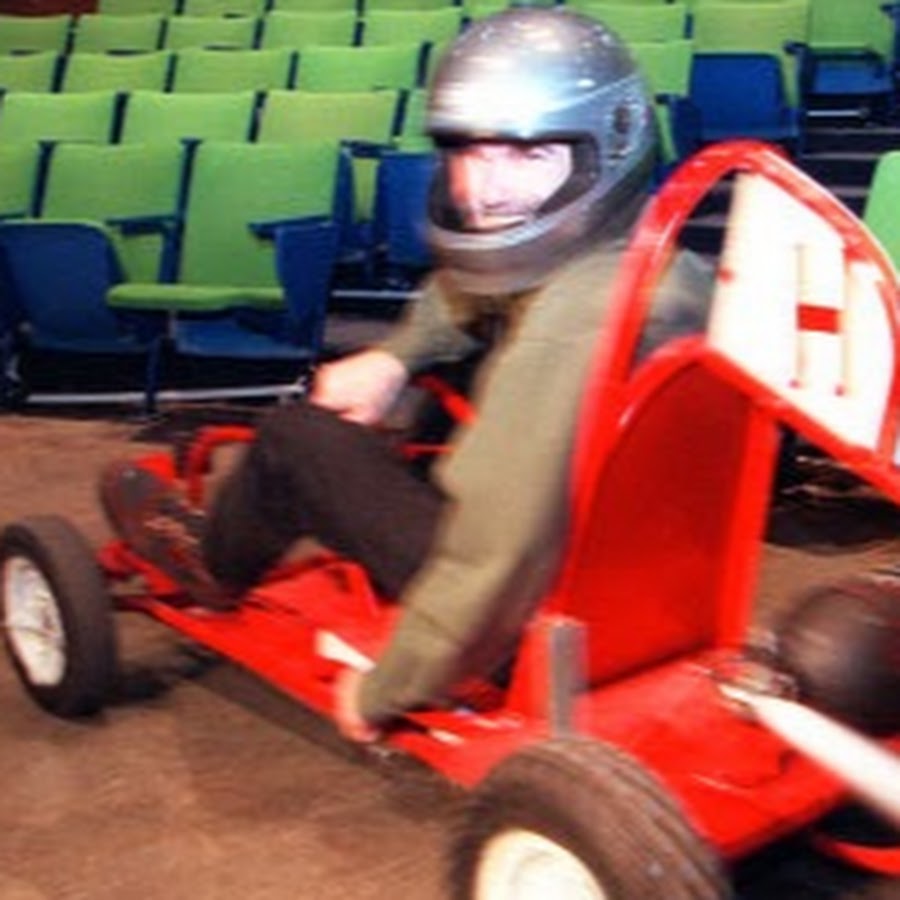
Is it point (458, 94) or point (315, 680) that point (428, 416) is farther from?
point (458, 94)

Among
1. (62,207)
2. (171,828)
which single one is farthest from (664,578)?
(62,207)

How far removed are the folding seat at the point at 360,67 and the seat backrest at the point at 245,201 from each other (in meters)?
1.26

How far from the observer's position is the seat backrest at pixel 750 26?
6.09 meters

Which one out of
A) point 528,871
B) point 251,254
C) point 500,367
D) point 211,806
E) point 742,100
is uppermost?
point 742,100

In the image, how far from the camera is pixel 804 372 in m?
1.58

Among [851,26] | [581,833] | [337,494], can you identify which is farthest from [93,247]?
[581,833]

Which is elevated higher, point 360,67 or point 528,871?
point 360,67

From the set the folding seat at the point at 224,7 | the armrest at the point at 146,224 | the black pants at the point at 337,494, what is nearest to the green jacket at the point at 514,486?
the black pants at the point at 337,494

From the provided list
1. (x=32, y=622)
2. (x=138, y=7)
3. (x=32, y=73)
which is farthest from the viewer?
(x=138, y=7)

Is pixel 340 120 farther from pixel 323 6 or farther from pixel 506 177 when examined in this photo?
pixel 506 177

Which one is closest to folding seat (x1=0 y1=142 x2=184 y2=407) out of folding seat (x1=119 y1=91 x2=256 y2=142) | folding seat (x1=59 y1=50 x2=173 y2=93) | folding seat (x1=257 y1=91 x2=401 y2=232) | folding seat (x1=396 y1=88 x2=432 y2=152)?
folding seat (x1=119 y1=91 x2=256 y2=142)

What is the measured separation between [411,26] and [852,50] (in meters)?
1.86

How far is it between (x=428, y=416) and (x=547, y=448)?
3.09 ft

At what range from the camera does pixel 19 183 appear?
216 inches
